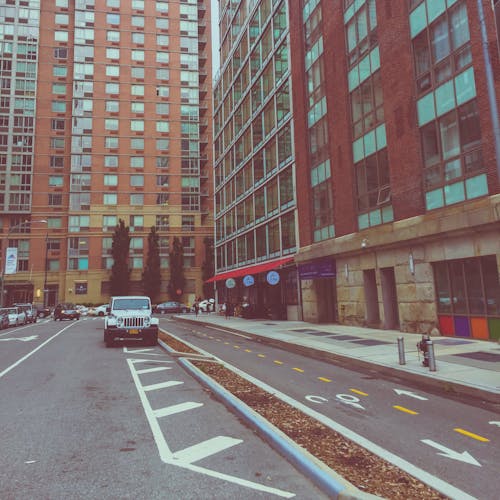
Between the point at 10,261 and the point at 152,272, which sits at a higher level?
the point at 152,272

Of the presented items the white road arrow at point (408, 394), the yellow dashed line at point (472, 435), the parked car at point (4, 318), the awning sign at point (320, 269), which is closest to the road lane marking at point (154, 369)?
the white road arrow at point (408, 394)

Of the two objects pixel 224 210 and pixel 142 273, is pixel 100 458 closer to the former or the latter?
Result: pixel 224 210

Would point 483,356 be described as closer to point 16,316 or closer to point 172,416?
point 172,416

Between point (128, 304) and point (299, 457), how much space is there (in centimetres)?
1444

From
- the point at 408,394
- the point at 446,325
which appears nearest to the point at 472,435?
the point at 408,394

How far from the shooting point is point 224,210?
156 feet

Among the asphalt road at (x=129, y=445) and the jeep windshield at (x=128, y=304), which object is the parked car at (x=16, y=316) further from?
the asphalt road at (x=129, y=445)

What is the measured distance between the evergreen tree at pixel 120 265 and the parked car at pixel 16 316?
24.4 m

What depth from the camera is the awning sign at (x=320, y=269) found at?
2428cm

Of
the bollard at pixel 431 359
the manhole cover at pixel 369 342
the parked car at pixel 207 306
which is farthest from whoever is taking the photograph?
the parked car at pixel 207 306

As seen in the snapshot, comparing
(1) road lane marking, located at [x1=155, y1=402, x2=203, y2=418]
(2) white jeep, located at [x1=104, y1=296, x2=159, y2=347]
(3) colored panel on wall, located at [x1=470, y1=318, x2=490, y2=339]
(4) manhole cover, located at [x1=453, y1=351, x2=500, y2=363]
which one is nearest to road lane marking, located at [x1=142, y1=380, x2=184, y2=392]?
(1) road lane marking, located at [x1=155, y1=402, x2=203, y2=418]

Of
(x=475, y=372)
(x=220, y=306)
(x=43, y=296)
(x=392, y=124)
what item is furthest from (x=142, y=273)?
(x=475, y=372)

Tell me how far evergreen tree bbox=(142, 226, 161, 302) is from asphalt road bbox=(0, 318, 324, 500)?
52.5 meters

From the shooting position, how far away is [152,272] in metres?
62.6
